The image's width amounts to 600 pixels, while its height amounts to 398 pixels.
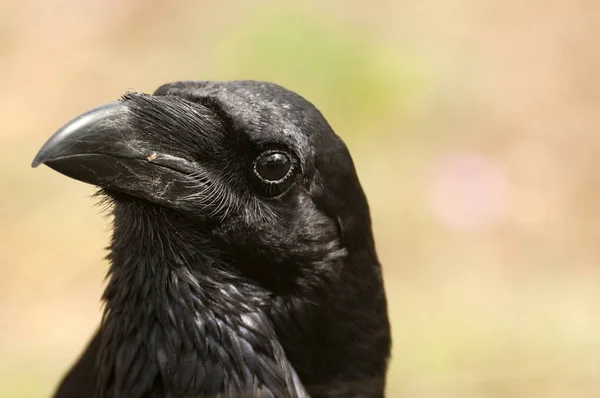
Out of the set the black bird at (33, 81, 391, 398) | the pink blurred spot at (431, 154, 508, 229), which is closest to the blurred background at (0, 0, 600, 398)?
the pink blurred spot at (431, 154, 508, 229)

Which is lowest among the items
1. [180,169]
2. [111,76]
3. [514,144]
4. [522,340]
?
[180,169]

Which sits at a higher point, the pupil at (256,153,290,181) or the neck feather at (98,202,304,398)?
the pupil at (256,153,290,181)

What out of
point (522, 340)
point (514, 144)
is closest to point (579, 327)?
point (522, 340)

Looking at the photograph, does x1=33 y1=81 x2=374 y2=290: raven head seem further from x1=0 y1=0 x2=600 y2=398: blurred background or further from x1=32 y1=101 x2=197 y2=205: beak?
x1=0 y1=0 x2=600 y2=398: blurred background

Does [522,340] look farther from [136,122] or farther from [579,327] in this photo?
[136,122]

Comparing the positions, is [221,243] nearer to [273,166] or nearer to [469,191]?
[273,166]

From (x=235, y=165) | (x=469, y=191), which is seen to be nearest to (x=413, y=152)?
(x=469, y=191)
